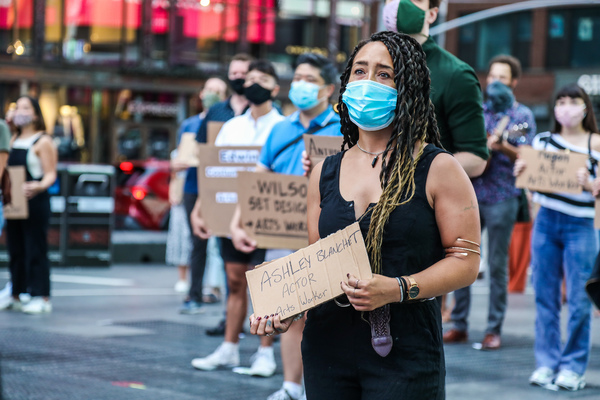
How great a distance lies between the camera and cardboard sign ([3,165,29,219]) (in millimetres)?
9523

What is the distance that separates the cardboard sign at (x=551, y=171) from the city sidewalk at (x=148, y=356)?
4.61 ft

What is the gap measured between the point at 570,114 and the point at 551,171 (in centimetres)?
43

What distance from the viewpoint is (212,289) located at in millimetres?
11195

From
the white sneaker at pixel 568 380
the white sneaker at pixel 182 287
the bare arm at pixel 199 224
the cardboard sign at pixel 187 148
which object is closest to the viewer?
the white sneaker at pixel 568 380

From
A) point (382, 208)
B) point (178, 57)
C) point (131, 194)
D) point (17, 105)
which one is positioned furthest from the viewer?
point (178, 57)

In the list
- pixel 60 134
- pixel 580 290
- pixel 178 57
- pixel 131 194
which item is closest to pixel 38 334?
pixel 580 290

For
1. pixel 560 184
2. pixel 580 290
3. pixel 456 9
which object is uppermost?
pixel 456 9

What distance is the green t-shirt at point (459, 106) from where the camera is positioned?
4.34m

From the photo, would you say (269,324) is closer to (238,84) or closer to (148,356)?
(148,356)

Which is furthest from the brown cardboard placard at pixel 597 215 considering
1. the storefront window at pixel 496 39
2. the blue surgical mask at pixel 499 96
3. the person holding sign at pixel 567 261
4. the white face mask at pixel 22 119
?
the storefront window at pixel 496 39

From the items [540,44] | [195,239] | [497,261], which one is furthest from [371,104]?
[540,44]

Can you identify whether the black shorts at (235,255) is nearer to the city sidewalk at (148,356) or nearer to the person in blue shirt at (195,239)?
the city sidewalk at (148,356)

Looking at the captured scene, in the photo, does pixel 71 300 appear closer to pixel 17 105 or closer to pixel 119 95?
pixel 17 105

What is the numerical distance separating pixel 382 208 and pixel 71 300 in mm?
8281
